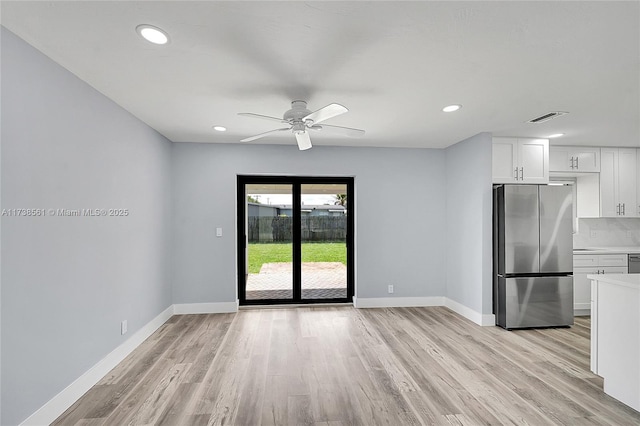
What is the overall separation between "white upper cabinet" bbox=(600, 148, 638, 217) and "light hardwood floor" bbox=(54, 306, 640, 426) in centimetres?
206

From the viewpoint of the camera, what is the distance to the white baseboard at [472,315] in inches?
158

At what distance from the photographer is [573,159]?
4.63 meters

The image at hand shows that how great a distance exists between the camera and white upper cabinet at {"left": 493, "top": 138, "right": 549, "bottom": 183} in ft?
13.5

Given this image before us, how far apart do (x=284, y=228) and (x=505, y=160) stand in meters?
3.25

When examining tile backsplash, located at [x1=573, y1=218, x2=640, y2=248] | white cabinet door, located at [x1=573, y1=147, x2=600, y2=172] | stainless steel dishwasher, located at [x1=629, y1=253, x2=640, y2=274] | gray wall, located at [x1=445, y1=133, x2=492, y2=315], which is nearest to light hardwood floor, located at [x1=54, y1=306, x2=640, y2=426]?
gray wall, located at [x1=445, y1=133, x2=492, y2=315]

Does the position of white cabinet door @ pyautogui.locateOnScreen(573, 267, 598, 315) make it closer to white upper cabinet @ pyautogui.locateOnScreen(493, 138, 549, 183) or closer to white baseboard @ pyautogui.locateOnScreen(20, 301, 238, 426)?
white upper cabinet @ pyautogui.locateOnScreen(493, 138, 549, 183)

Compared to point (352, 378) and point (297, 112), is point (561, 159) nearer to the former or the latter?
point (297, 112)

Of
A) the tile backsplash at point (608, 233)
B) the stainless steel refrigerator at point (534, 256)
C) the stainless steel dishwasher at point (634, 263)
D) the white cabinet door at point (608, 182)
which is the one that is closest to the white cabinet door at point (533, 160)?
the stainless steel refrigerator at point (534, 256)

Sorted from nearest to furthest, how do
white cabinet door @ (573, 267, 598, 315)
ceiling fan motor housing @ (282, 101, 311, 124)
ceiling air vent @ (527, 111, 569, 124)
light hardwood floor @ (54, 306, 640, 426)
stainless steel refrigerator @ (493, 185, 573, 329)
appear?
1. light hardwood floor @ (54, 306, 640, 426)
2. ceiling fan motor housing @ (282, 101, 311, 124)
3. ceiling air vent @ (527, 111, 569, 124)
4. stainless steel refrigerator @ (493, 185, 573, 329)
5. white cabinet door @ (573, 267, 598, 315)

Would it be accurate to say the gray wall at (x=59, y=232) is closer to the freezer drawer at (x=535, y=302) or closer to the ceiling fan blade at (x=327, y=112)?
the ceiling fan blade at (x=327, y=112)

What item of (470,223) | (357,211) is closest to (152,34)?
(357,211)

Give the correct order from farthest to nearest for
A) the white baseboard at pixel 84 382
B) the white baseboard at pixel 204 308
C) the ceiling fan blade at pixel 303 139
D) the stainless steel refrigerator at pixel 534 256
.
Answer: the white baseboard at pixel 204 308, the stainless steel refrigerator at pixel 534 256, the ceiling fan blade at pixel 303 139, the white baseboard at pixel 84 382

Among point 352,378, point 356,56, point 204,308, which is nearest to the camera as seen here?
point 356,56

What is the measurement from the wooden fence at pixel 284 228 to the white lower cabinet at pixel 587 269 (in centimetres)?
349
